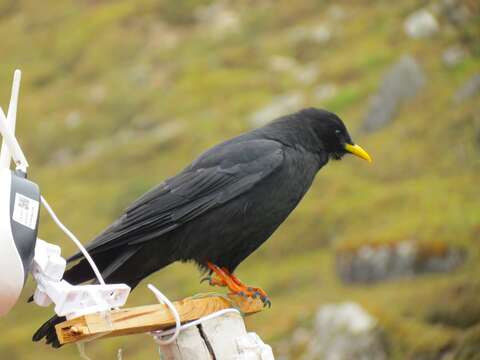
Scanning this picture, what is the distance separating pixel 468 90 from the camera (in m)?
13.2

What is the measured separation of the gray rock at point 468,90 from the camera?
13.1 m

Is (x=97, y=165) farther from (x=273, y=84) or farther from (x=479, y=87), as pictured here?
(x=479, y=87)

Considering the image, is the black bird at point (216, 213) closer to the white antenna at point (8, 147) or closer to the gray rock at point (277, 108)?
the white antenna at point (8, 147)

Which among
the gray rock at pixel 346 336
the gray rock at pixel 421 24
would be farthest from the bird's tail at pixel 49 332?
the gray rock at pixel 421 24

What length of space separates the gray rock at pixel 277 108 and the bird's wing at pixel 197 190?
336 inches

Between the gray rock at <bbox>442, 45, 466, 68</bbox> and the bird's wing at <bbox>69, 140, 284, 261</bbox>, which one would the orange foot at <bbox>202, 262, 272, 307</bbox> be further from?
the gray rock at <bbox>442, 45, 466, 68</bbox>

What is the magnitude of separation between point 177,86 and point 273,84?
190cm

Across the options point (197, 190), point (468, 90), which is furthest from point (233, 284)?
point (468, 90)

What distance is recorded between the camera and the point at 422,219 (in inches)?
423

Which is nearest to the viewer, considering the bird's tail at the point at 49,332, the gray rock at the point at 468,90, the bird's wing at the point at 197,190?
the bird's tail at the point at 49,332

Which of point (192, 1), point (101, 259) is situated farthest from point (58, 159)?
point (101, 259)

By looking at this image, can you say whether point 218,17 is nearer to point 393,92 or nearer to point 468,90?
point 393,92

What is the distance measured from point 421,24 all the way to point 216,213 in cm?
1061

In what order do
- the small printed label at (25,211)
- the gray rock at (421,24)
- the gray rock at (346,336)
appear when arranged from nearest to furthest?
the small printed label at (25,211), the gray rock at (346,336), the gray rock at (421,24)
